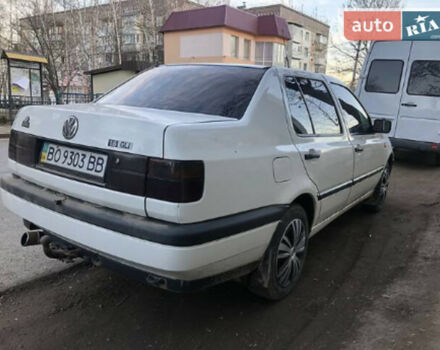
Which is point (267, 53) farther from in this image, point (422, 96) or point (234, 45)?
point (422, 96)

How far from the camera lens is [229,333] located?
8.47 ft

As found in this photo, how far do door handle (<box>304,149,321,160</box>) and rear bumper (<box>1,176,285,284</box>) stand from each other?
514 millimetres

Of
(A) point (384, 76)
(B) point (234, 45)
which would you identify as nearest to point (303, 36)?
(B) point (234, 45)

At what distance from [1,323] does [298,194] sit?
219 centimetres

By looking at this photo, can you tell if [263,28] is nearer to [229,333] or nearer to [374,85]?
[374,85]

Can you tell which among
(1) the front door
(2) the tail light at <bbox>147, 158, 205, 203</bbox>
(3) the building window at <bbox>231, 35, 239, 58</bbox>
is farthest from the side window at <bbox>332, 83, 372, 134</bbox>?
(3) the building window at <bbox>231, 35, 239, 58</bbox>

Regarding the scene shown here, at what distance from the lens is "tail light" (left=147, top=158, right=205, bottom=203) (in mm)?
1993

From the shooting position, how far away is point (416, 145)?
8.38 m

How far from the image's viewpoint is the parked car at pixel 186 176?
2.04 metres

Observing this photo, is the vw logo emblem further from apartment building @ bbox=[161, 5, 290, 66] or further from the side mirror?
apartment building @ bbox=[161, 5, 290, 66]

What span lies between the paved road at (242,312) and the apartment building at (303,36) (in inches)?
1969

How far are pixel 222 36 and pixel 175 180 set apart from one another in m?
30.6

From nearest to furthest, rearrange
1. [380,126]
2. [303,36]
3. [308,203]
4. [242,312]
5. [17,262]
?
[242,312], [308,203], [17,262], [380,126], [303,36]

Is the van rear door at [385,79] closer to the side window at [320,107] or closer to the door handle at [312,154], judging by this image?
the side window at [320,107]
